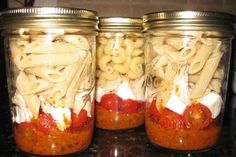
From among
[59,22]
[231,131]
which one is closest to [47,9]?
[59,22]

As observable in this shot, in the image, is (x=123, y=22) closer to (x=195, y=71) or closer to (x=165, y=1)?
(x=195, y=71)

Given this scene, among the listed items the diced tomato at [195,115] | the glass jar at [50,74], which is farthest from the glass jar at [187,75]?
the glass jar at [50,74]

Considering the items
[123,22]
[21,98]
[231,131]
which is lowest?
[231,131]

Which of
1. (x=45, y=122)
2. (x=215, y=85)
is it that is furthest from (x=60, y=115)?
(x=215, y=85)

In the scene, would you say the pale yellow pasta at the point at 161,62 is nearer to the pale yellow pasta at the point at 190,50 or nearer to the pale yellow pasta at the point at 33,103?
the pale yellow pasta at the point at 190,50

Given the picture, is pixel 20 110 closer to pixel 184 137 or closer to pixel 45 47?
pixel 45 47

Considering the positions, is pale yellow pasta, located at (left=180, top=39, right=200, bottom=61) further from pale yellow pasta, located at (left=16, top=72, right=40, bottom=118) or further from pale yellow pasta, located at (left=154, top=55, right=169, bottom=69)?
pale yellow pasta, located at (left=16, top=72, right=40, bottom=118)

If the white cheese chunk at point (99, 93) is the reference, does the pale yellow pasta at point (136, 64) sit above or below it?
above
